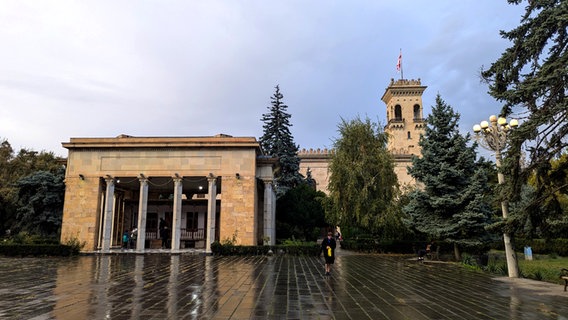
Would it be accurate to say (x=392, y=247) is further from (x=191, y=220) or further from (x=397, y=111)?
(x=397, y=111)

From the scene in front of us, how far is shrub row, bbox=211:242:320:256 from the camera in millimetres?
20323

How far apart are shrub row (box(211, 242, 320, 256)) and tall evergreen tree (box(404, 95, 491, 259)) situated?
19.8 feet

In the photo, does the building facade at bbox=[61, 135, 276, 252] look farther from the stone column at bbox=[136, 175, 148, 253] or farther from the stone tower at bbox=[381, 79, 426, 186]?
the stone tower at bbox=[381, 79, 426, 186]

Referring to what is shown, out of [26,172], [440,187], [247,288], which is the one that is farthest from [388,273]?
[26,172]

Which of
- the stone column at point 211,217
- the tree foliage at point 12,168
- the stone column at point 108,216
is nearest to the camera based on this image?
the stone column at point 211,217

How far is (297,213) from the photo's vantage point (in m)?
33.1

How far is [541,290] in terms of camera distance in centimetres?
973

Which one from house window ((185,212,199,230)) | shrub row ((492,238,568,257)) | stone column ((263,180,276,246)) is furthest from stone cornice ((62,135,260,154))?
shrub row ((492,238,568,257))

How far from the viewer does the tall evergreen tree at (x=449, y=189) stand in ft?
62.1

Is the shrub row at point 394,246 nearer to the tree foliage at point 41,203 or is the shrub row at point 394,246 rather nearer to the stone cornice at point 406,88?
the tree foliage at point 41,203

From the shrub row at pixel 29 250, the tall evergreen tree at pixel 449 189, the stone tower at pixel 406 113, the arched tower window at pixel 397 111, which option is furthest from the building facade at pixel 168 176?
the arched tower window at pixel 397 111

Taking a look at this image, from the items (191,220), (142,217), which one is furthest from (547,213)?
(191,220)

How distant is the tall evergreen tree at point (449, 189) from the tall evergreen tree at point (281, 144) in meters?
17.2

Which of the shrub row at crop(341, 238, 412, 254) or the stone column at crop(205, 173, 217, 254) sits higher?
the stone column at crop(205, 173, 217, 254)
